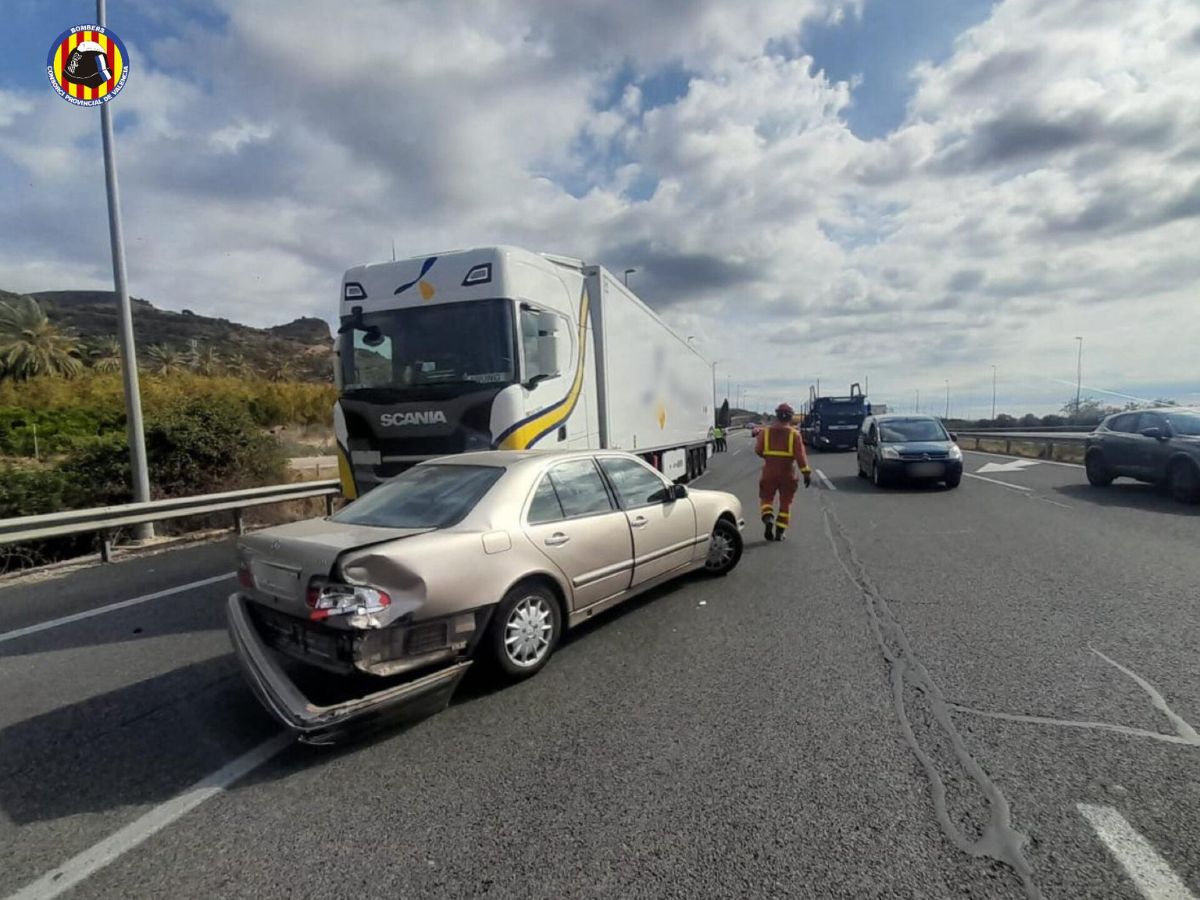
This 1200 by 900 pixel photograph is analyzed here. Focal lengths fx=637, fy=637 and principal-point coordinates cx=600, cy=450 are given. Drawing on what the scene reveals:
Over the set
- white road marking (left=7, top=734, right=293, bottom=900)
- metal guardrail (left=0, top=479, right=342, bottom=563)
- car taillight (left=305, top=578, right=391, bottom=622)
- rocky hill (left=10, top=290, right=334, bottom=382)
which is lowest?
white road marking (left=7, top=734, right=293, bottom=900)

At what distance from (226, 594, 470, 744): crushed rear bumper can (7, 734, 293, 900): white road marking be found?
270mm

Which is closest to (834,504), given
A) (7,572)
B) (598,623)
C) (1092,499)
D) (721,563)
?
(1092,499)

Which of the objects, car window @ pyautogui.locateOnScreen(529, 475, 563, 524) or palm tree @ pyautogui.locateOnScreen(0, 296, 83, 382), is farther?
palm tree @ pyautogui.locateOnScreen(0, 296, 83, 382)

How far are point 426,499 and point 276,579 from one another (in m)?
1.04

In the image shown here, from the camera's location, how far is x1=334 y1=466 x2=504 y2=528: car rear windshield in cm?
399

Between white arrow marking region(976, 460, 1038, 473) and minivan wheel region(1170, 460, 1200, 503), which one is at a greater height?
minivan wheel region(1170, 460, 1200, 503)

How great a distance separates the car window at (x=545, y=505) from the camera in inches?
166

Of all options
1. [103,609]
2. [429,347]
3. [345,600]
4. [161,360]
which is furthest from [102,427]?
[161,360]

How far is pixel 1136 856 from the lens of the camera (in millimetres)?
2268

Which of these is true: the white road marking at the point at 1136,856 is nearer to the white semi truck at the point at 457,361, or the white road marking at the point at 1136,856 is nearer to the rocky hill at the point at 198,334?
the white semi truck at the point at 457,361

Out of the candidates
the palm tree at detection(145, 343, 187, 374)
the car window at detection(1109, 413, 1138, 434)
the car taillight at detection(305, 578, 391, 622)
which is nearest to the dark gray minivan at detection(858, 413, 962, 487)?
the car window at detection(1109, 413, 1138, 434)

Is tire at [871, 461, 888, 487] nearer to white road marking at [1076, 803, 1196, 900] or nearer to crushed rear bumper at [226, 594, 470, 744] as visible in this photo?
white road marking at [1076, 803, 1196, 900]

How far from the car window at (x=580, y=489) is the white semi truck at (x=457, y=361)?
1896 mm

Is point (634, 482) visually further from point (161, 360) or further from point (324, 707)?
point (161, 360)
